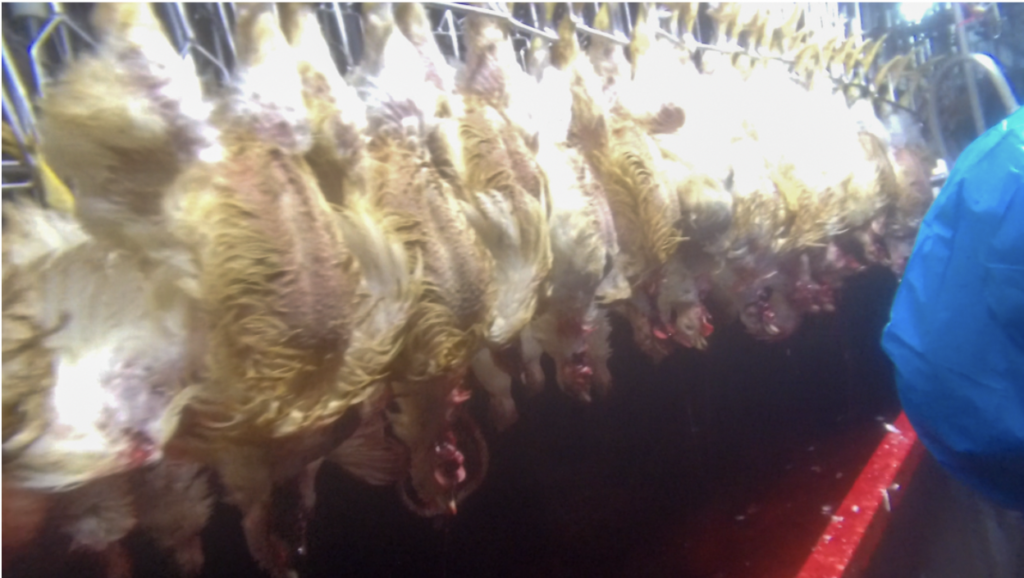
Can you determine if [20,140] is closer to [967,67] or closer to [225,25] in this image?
[225,25]

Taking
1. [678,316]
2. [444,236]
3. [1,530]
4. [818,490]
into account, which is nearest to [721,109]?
[678,316]

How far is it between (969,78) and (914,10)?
1.12 ft

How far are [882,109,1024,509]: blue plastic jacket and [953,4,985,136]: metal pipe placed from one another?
1089 millimetres

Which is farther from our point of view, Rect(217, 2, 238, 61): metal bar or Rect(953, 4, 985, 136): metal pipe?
Rect(953, 4, 985, 136): metal pipe

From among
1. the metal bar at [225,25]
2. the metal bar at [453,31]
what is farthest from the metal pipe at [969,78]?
the metal bar at [225,25]

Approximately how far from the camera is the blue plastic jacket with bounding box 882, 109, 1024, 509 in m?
1.01

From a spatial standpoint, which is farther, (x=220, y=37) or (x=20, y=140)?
(x=220, y=37)

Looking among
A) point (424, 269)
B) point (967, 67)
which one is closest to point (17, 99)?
point (424, 269)

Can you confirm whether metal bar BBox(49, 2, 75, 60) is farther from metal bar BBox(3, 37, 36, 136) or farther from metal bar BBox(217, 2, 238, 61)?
metal bar BBox(217, 2, 238, 61)

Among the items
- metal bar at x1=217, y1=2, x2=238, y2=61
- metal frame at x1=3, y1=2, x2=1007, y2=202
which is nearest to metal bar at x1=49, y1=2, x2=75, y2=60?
metal frame at x1=3, y1=2, x2=1007, y2=202

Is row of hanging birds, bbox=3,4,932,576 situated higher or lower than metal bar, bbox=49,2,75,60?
lower

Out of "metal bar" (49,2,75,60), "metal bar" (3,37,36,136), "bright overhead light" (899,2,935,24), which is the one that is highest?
"metal bar" (49,2,75,60)

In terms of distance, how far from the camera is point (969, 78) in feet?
6.65

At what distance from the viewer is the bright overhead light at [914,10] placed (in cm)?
219
